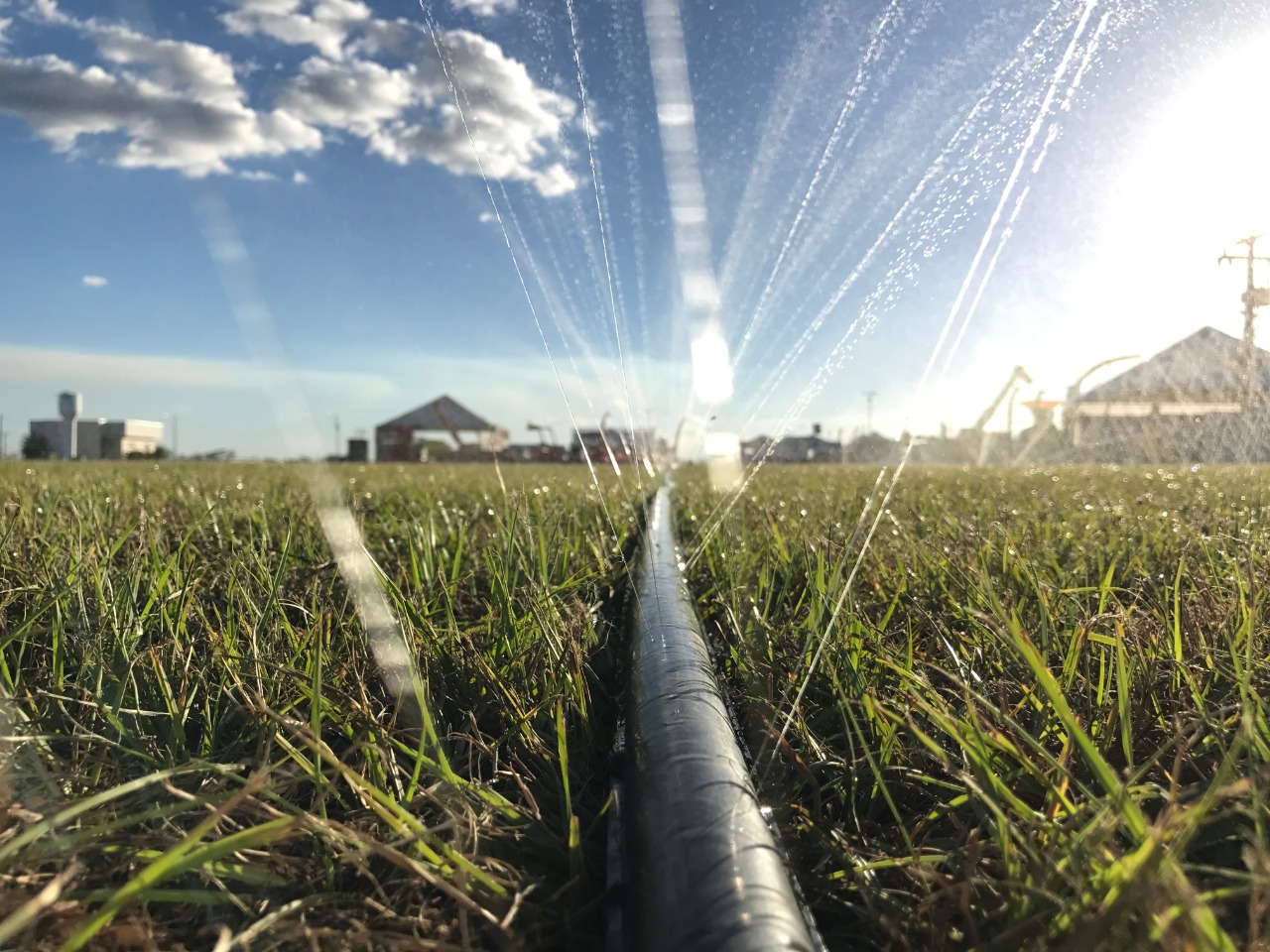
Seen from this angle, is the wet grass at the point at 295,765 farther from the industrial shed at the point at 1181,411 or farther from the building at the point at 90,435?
the building at the point at 90,435

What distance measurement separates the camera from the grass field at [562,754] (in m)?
0.69

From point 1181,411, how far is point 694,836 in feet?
73.9

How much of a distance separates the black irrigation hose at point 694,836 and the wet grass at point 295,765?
0.25 feet

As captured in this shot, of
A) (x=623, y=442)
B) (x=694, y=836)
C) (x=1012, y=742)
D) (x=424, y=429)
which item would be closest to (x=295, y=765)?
(x=694, y=836)

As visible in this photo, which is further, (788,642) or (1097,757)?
(788,642)

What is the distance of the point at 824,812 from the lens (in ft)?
3.18

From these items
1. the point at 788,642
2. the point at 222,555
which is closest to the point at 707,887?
the point at 788,642

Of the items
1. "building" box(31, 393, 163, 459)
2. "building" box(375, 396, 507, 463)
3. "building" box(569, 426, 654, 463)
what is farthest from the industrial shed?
Answer: "building" box(31, 393, 163, 459)

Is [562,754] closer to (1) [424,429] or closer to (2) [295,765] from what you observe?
(2) [295,765]

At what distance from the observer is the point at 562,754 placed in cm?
94

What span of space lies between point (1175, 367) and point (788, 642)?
69.3 ft

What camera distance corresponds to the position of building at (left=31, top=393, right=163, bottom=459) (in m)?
46.6

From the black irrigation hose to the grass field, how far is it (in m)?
0.07

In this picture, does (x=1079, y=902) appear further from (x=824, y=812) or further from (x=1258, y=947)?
(x=824, y=812)
